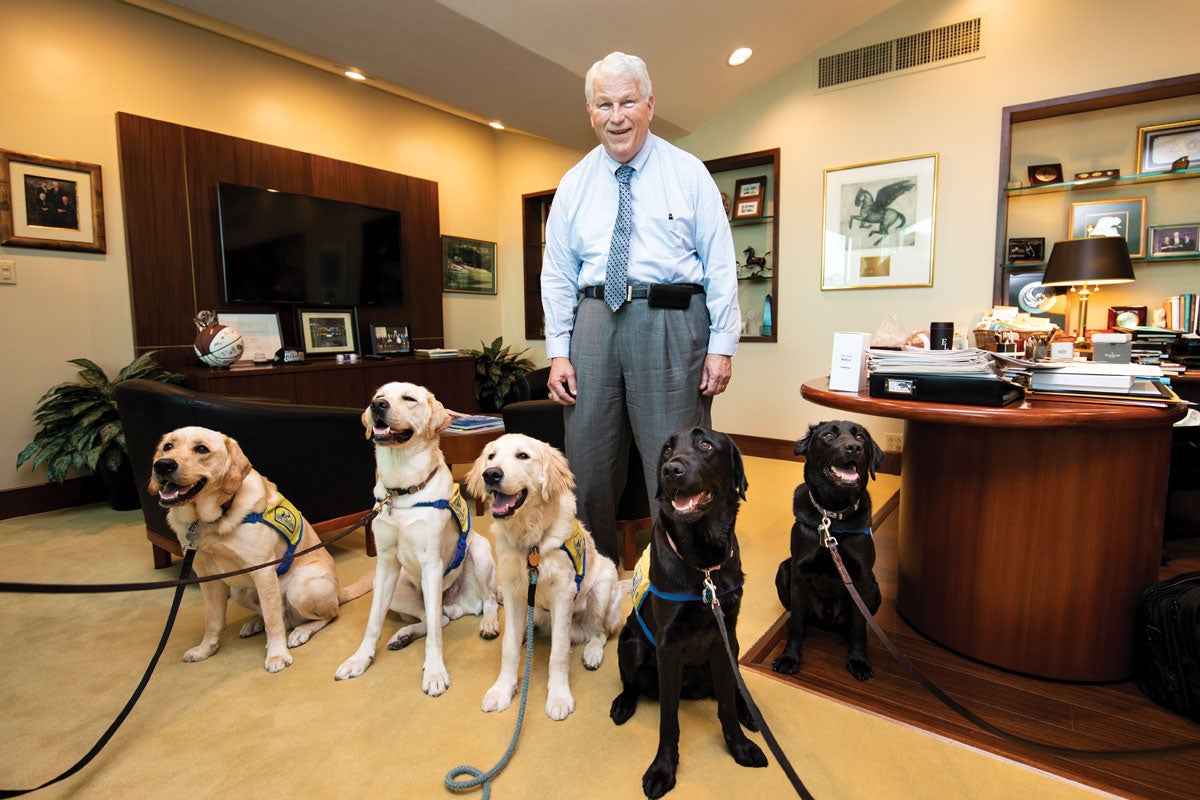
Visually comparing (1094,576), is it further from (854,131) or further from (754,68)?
(754,68)

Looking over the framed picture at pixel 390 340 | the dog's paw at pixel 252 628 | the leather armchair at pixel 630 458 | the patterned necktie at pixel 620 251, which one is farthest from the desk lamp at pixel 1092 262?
the framed picture at pixel 390 340

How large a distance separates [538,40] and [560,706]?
3.34 meters

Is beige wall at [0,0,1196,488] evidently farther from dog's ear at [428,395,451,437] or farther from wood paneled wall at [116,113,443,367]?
dog's ear at [428,395,451,437]

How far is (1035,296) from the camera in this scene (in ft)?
12.2

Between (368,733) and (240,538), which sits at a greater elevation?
(240,538)

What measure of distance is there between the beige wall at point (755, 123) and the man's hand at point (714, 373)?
2686 mm

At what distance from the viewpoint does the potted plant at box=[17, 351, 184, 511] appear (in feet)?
10.6

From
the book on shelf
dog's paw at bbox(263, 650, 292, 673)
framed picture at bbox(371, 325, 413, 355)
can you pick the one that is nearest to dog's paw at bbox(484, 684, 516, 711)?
dog's paw at bbox(263, 650, 292, 673)

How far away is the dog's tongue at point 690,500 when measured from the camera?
48.3 inches

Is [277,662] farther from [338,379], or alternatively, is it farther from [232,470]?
[338,379]

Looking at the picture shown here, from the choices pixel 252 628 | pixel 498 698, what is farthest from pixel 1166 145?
pixel 252 628

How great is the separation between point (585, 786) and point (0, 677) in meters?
1.84

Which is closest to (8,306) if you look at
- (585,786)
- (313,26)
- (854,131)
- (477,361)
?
(313,26)

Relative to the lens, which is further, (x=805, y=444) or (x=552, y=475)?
(x=805, y=444)
